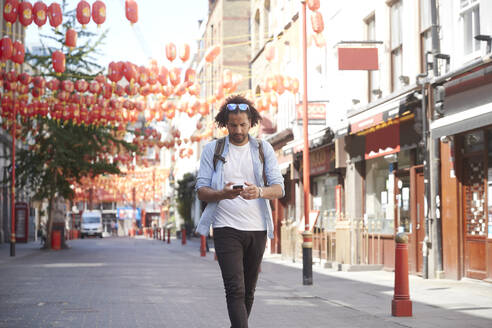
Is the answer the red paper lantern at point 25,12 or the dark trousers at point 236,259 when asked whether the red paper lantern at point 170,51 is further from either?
the dark trousers at point 236,259

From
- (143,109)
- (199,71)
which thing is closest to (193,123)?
(199,71)

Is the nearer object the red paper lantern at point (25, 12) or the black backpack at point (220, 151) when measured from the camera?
the black backpack at point (220, 151)

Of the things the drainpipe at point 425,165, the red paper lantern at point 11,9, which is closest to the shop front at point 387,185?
the drainpipe at point 425,165

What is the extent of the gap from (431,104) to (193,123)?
191ft

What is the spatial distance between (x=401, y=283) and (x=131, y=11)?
394 inches

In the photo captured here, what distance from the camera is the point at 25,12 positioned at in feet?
53.9

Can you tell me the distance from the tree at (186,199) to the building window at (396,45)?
4389cm

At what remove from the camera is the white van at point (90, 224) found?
80.2 metres

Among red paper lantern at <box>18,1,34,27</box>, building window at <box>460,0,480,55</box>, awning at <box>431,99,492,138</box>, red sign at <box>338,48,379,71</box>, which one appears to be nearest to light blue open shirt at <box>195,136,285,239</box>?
awning at <box>431,99,492,138</box>

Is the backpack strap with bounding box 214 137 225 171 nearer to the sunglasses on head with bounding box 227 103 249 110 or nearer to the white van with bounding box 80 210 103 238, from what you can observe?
the sunglasses on head with bounding box 227 103 249 110

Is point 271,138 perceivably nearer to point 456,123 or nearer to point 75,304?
point 456,123

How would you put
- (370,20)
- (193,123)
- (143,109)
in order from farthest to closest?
(193,123), (143,109), (370,20)

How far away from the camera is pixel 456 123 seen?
549 inches

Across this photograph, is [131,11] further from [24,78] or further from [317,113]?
[317,113]
